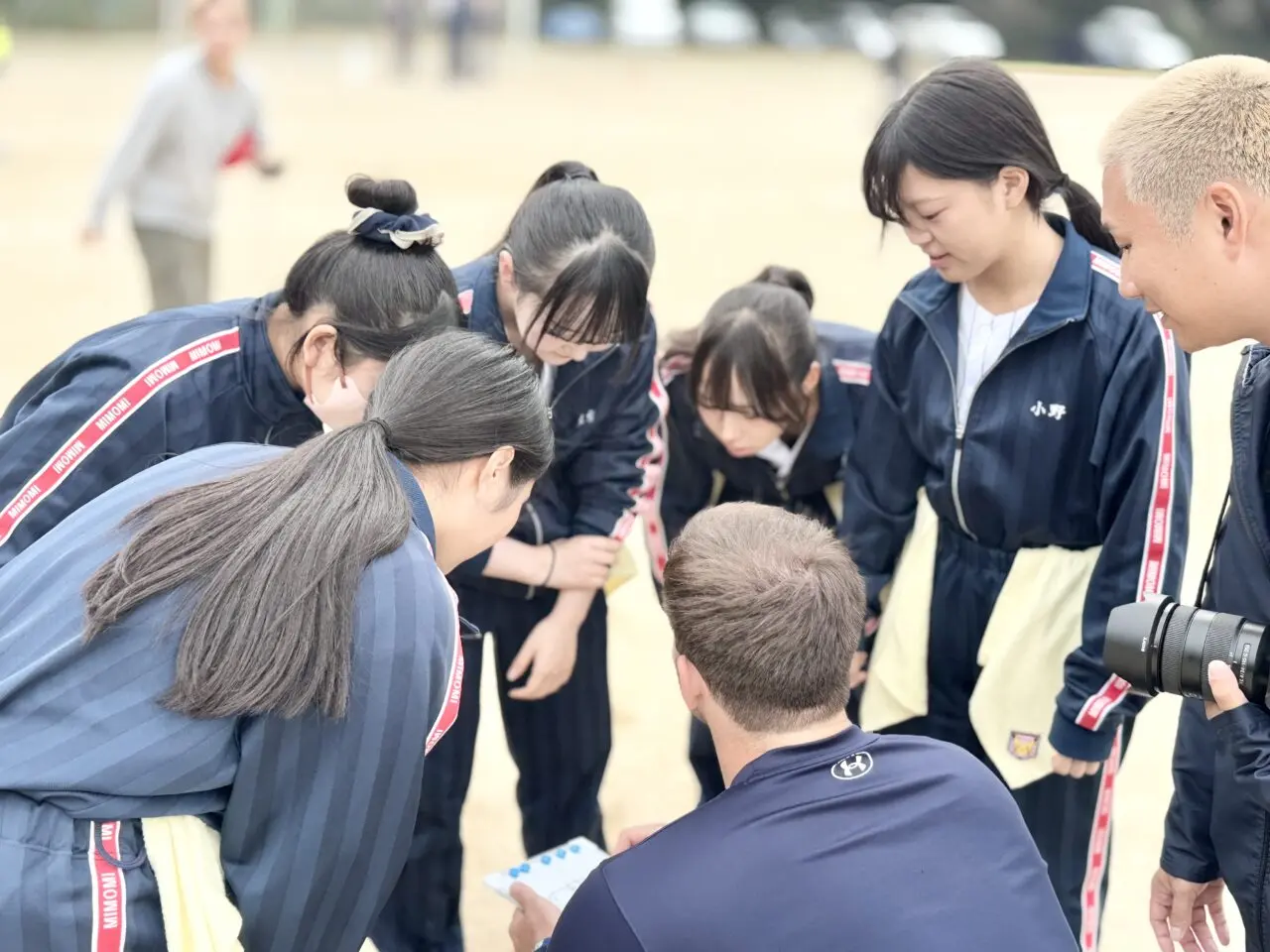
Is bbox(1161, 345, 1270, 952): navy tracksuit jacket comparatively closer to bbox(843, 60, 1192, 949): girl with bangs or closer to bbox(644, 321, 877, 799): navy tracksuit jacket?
bbox(843, 60, 1192, 949): girl with bangs

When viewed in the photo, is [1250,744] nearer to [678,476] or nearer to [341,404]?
[341,404]

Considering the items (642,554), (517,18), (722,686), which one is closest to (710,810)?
(722,686)

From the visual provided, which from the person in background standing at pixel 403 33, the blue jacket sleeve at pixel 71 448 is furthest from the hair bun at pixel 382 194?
the person in background standing at pixel 403 33

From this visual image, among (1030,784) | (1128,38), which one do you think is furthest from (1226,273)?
(1128,38)

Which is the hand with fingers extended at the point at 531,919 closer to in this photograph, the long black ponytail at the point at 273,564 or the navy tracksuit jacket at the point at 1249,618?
the long black ponytail at the point at 273,564

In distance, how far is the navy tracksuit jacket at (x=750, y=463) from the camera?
8.82ft

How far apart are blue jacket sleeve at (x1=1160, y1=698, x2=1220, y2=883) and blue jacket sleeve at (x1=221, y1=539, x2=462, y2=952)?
3.47 feet

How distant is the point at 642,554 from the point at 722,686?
2994 millimetres

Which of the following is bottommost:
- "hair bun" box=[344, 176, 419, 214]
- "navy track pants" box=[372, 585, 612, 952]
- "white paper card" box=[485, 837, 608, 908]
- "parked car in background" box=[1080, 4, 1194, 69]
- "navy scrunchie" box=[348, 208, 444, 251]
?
"parked car in background" box=[1080, 4, 1194, 69]

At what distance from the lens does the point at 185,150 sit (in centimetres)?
527

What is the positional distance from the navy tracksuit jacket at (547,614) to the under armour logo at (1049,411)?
2.14ft

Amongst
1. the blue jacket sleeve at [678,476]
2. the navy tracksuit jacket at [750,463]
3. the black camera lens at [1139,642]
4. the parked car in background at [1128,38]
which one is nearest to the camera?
the black camera lens at [1139,642]

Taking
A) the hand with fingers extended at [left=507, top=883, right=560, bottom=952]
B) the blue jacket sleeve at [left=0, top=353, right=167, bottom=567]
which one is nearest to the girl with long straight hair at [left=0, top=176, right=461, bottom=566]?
the blue jacket sleeve at [left=0, top=353, right=167, bottom=567]

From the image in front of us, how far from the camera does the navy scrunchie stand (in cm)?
207
